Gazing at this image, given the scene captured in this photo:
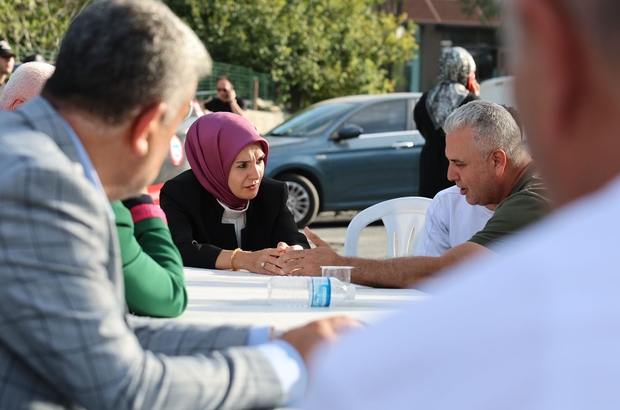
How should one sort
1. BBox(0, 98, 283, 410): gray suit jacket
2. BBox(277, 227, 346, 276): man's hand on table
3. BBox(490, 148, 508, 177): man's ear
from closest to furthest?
BBox(0, 98, 283, 410): gray suit jacket
BBox(277, 227, 346, 276): man's hand on table
BBox(490, 148, 508, 177): man's ear

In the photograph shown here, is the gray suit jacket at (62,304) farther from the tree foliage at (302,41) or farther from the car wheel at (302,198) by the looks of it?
the tree foliage at (302,41)

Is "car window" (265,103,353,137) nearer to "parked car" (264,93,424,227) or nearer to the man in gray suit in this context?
"parked car" (264,93,424,227)

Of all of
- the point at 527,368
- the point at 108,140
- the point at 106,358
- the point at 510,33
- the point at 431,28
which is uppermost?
the point at 510,33

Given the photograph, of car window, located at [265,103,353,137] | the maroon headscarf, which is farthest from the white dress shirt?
car window, located at [265,103,353,137]

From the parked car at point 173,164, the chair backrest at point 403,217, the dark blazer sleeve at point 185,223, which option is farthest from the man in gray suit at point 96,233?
the parked car at point 173,164

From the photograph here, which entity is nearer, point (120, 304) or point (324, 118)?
point (120, 304)

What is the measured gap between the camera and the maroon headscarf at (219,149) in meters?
4.08

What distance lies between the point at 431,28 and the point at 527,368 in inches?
1345

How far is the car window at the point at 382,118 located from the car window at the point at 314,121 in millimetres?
196

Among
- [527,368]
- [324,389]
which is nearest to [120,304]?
[324,389]

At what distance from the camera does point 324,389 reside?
1.78 feet

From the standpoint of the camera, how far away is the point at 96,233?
1.42 metres

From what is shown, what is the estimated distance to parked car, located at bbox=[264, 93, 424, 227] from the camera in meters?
10.2

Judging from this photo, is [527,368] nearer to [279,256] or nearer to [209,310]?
[209,310]
